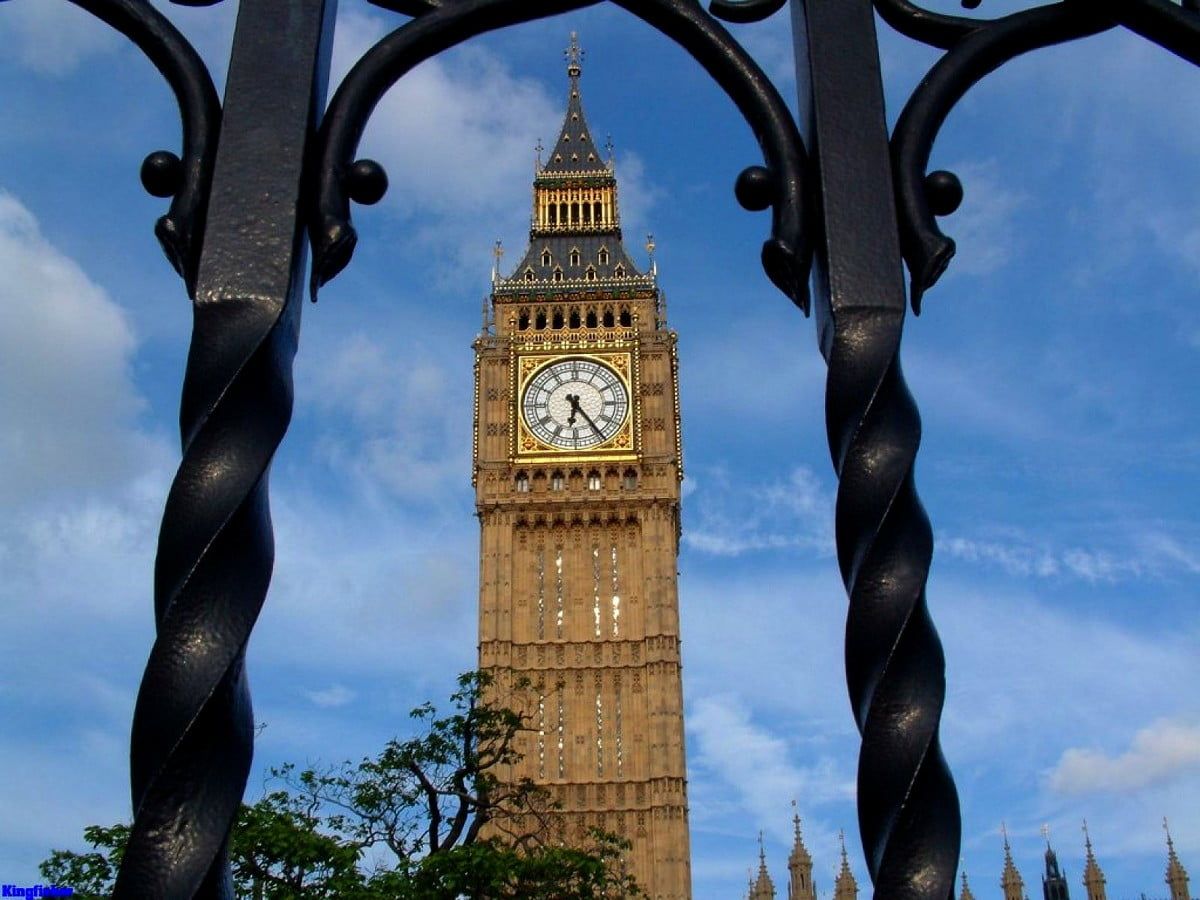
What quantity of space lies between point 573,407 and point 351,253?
37.6 m

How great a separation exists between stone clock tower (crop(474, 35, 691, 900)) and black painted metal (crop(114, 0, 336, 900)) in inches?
1386

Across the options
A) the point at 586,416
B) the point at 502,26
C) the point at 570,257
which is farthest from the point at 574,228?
the point at 502,26


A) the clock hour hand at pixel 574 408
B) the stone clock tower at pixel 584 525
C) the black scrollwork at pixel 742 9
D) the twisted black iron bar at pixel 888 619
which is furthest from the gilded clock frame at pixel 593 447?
the twisted black iron bar at pixel 888 619

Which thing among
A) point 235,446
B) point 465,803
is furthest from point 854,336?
point 465,803

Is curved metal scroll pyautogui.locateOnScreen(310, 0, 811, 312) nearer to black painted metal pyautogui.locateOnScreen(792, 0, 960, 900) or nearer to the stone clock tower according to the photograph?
black painted metal pyautogui.locateOnScreen(792, 0, 960, 900)

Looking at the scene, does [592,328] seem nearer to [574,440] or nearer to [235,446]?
[574,440]

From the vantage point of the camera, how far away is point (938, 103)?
6.99 ft

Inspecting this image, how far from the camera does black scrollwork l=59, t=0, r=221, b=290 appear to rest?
2.04 meters

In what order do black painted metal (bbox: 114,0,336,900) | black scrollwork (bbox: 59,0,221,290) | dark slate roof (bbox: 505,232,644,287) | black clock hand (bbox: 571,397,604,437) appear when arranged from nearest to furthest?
black painted metal (bbox: 114,0,336,900), black scrollwork (bbox: 59,0,221,290), black clock hand (bbox: 571,397,604,437), dark slate roof (bbox: 505,232,644,287)

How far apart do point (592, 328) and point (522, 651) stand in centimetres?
939

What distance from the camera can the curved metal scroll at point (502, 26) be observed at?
2055mm

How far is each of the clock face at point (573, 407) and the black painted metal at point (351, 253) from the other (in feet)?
122

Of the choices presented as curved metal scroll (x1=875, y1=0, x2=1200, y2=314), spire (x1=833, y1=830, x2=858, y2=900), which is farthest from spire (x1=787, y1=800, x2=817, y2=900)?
curved metal scroll (x1=875, y1=0, x2=1200, y2=314)

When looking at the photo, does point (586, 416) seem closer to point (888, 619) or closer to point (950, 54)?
point (950, 54)
